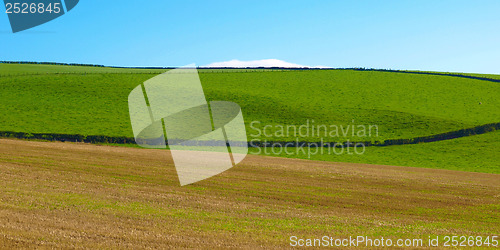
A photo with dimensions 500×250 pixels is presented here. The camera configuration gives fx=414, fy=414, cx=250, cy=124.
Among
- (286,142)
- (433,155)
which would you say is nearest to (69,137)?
(286,142)

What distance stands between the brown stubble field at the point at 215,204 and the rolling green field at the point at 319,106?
15460mm

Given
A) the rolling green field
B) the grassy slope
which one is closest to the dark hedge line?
the rolling green field

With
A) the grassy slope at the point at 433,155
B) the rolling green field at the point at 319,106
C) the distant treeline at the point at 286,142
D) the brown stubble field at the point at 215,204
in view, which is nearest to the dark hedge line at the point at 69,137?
the distant treeline at the point at 286,142

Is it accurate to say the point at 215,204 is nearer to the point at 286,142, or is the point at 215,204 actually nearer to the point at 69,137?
the point at 286,142

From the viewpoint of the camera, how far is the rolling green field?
4897 cm

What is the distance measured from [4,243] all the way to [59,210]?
13.1ft

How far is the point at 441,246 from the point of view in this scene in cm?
1555

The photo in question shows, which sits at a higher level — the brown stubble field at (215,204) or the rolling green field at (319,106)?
the brown stubble field at (215,204)

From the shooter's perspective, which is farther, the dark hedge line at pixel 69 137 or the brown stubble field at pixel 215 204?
the dark hedge line at pixel 69 137

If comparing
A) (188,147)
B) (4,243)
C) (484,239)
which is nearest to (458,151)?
(188,147)

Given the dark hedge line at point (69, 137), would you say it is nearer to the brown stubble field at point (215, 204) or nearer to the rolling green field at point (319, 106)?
the rolling green field at point (319, 106)

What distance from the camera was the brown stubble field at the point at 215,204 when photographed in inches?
574

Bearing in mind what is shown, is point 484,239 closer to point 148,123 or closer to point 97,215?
point 97,215

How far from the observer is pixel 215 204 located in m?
20.0
